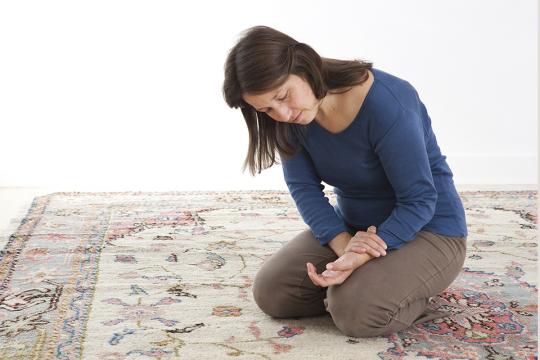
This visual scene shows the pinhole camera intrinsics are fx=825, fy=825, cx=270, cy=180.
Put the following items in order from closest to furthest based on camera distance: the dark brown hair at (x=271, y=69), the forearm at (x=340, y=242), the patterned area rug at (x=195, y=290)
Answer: the dark brown hair at (x=271, y=69), the patterned area rug at (x=195, y=290), the forearm at (x=340, y=242)

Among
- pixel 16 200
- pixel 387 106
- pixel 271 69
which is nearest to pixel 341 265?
pixel 387 106

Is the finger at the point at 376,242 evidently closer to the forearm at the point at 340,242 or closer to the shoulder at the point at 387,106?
the forearm at the point at 340,242

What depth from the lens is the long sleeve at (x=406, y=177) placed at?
6.01 feet

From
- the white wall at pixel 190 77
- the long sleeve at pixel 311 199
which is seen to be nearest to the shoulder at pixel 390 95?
the long sleeve at pixel 311 199

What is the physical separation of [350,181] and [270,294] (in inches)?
13.2

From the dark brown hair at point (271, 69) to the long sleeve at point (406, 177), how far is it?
15cm

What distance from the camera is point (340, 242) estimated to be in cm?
199

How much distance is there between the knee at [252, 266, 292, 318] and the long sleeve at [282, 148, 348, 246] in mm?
150

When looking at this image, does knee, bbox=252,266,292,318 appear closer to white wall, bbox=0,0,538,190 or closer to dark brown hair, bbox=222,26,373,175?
dark brown hair, bbox=222,26,373,175

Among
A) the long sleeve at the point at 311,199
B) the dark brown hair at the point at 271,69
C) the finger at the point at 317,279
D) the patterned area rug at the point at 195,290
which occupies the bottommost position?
the patterned area rug at the point at 195,290

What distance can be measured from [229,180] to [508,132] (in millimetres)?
1451

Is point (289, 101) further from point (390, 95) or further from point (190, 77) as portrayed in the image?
point (190, 77)

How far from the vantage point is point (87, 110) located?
409 centimetres

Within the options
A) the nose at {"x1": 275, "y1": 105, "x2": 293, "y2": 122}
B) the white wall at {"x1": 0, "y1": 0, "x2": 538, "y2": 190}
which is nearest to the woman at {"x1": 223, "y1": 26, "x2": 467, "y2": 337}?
the nose at {"x1": 275, "y1": 105, "x2": 293, "y2": 122}
